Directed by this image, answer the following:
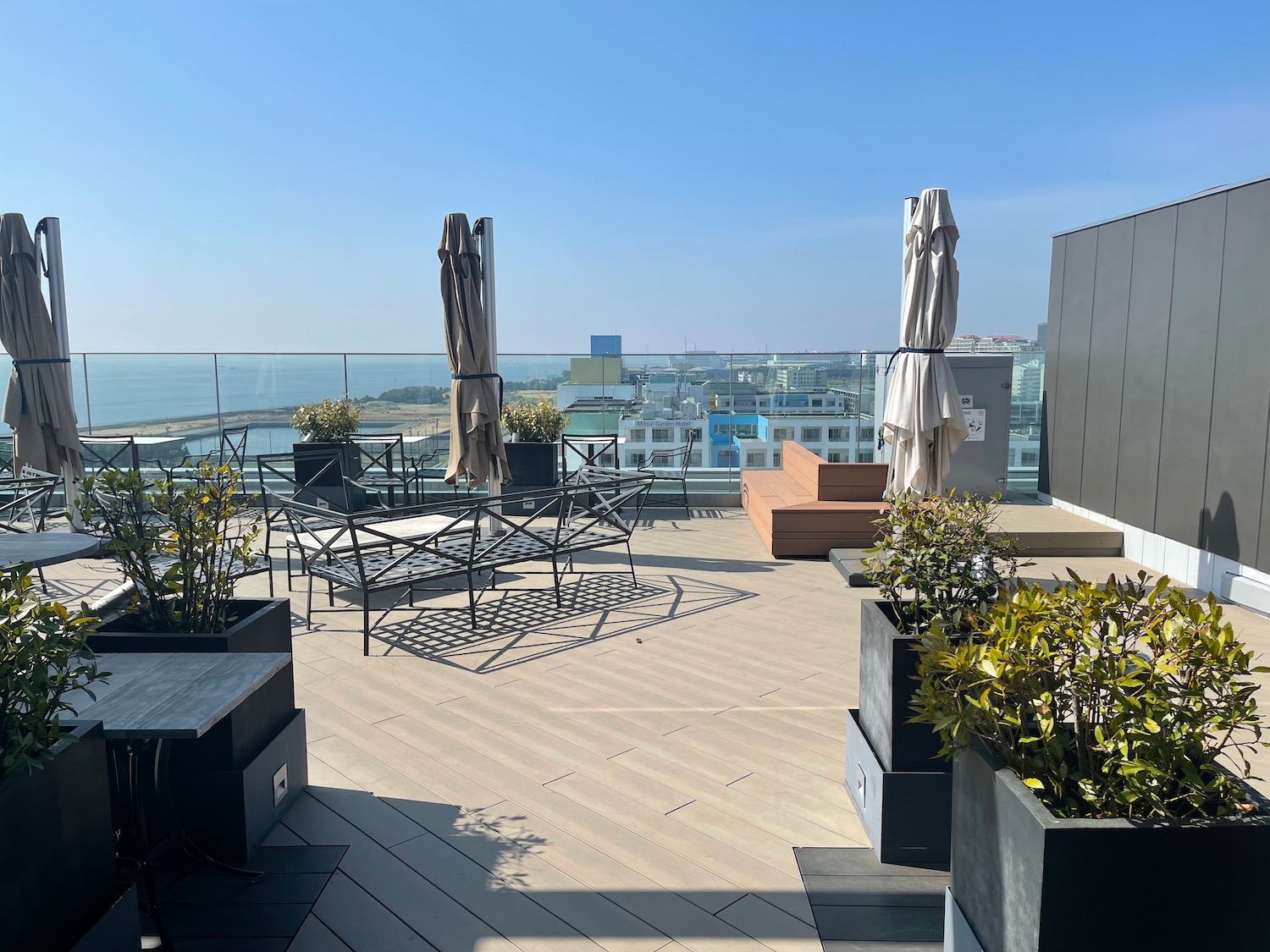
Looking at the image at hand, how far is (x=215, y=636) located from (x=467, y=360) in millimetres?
3760

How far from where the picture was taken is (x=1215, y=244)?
577 centimetres

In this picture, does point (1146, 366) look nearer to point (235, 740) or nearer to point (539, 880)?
point (539, 880)

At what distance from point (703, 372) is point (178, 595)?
7264mm

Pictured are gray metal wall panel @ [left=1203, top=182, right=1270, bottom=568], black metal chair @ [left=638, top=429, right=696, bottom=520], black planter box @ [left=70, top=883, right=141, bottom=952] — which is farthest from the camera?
black metal chair @ [left=638, top=429, right=696, bottom=520]

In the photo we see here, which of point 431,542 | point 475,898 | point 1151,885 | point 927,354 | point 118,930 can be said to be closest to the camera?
point 1151,885

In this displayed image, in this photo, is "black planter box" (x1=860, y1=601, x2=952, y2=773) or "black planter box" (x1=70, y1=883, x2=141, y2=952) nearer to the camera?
"black planter box" (x1=70, y1=883, x2=141, y2=952)

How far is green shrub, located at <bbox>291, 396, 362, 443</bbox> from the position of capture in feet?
27.1

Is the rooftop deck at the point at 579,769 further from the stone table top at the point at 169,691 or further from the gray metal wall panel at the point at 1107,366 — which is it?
the gray metal wall panel at the point at 1107,366

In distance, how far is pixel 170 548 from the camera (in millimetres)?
2789

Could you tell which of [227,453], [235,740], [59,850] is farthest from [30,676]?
[227,453]

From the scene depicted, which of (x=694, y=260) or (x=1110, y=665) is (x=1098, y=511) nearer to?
(x=1110, y=665)

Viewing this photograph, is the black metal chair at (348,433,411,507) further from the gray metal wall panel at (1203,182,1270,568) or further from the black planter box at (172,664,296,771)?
the gray metal wall panel at (1203,182,1270,568)

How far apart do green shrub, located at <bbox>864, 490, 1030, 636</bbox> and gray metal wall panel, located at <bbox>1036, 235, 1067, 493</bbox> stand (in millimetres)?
6406

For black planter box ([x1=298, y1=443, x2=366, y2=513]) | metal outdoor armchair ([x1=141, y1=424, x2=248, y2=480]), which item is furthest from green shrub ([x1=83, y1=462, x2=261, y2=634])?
metal outdoor armchair ([x1=141, y1=424, x2=248, y2=480])
